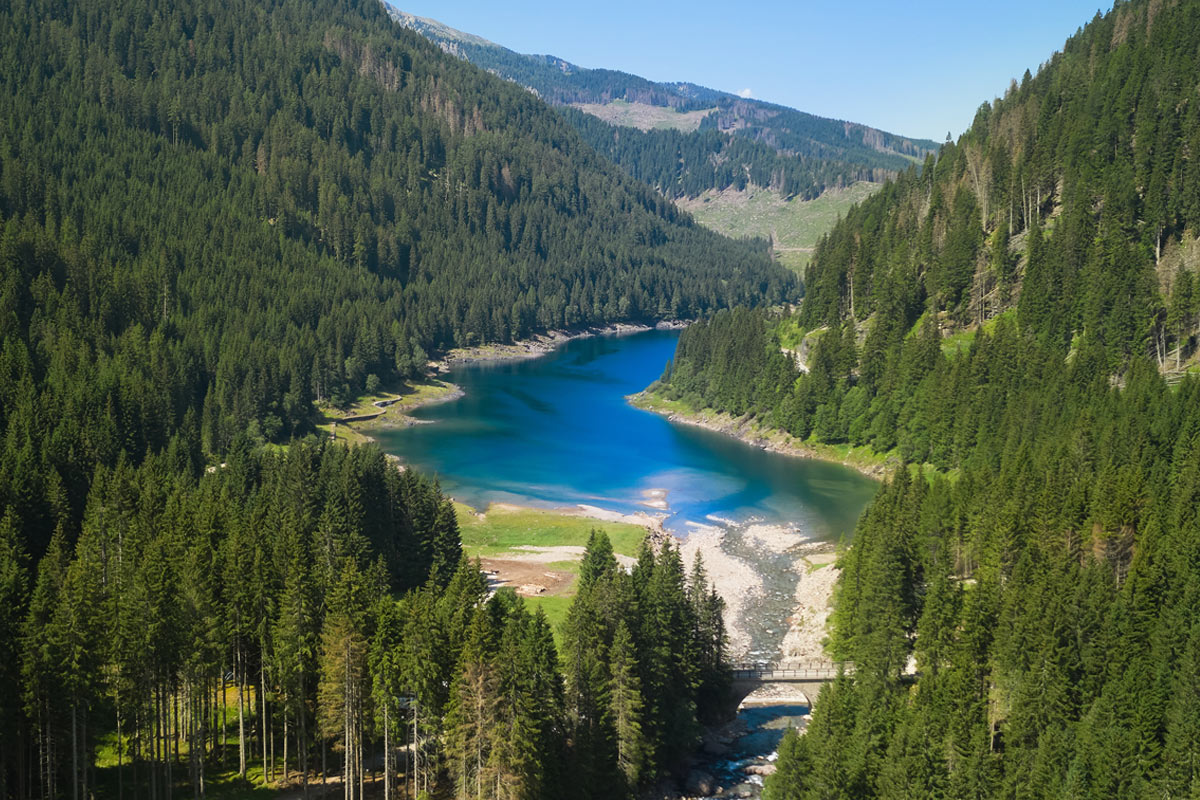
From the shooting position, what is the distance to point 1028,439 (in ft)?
404

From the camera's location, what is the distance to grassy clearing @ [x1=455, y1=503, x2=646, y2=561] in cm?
11756

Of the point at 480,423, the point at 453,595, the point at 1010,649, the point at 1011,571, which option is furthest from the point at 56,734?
the point at 480,423

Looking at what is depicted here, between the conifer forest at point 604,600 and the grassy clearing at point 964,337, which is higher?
the grassy clearing at point 964,337

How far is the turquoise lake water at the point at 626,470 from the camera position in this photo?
13650cm

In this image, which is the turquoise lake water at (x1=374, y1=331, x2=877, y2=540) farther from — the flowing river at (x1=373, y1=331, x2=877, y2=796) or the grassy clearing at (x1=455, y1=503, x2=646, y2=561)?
the grassy clearing at (x1=455, y1=503, x2=646, y2=561)

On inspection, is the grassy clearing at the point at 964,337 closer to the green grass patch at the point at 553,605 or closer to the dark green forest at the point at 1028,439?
the dark green forest at the point at 1028,439

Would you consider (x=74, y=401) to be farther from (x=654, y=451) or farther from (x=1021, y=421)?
(x=1021, y=421)

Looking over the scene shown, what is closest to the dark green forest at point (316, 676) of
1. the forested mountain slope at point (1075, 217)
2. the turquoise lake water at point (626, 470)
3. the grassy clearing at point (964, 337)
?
the turquoise lake water at point (626, 470)

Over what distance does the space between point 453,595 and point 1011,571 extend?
146 ft

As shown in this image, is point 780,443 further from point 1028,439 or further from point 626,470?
point 1028,439

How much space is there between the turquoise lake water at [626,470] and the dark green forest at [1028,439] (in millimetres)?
11354

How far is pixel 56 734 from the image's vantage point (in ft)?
172

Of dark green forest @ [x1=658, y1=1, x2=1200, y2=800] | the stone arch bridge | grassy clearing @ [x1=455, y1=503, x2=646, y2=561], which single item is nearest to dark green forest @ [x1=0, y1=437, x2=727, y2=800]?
the stone arch bridge

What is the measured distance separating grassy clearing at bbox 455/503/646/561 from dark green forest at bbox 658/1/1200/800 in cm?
3036
